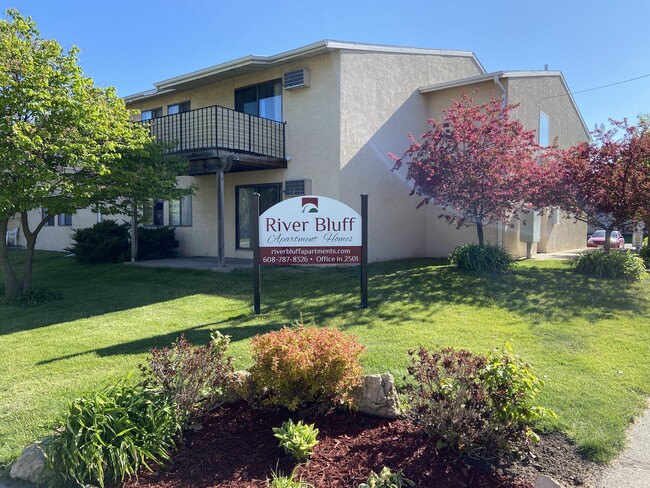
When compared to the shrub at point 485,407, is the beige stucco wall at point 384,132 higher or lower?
higher

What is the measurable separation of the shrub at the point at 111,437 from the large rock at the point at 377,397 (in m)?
1.43

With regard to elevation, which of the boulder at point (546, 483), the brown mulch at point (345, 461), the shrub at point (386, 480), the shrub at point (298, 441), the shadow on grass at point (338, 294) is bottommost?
the brown mulch at point (345, 461)

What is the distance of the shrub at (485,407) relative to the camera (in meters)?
3.09

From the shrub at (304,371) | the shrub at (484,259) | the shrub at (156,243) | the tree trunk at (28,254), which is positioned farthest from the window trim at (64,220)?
the shrub at (304,371)

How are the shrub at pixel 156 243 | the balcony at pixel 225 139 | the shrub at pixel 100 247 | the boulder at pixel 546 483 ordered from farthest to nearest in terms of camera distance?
the shrub at pixel 156 243, the shrub at pixel 100 247, the balcony at pixel 225 139, the boulder at pixel 546 483

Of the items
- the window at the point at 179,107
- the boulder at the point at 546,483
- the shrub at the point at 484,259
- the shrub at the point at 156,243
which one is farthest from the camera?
the window at the point at 179,107

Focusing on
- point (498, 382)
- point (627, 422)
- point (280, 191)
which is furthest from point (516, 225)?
point (498, 382)

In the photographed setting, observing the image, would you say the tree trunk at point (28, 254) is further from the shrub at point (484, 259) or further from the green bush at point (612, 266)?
the green bush at point (612, 266)

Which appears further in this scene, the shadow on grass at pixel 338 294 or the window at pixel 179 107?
the window at pixel 179 107

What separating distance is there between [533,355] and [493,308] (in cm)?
253

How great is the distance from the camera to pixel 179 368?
3.62m

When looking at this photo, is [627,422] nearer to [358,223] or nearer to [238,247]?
[358,223]

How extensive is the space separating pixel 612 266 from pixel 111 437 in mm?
10894

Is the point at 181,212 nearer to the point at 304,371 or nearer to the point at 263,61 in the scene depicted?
the point at 263,61
